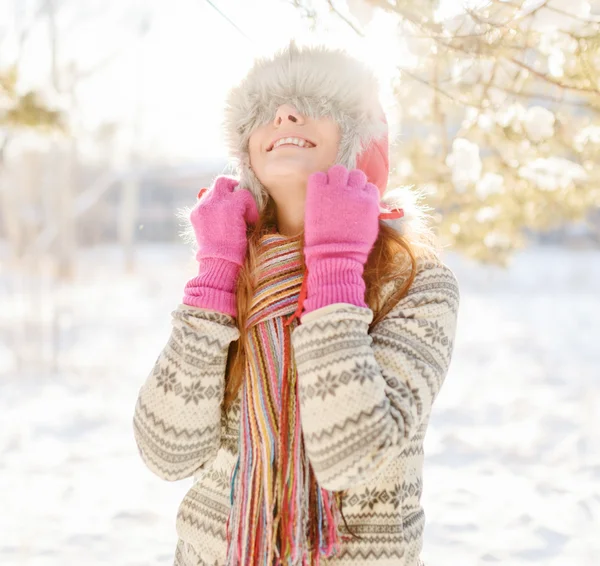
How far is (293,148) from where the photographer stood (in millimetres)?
1278

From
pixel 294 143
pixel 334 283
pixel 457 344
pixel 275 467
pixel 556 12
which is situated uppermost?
pixel 457 344

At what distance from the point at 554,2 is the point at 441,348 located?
80 cm

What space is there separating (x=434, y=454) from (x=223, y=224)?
366cm

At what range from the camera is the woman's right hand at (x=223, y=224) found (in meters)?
1.24

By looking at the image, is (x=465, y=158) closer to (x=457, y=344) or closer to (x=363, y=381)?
(x=363, y=381)

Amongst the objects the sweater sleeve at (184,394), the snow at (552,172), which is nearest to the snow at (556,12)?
the sweater sleeve at (184,394)

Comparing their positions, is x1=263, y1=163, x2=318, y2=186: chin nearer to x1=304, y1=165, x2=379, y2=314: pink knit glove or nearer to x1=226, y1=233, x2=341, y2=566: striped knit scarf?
x1=304, y1=165, x2=379, y2=314: pink knit glove

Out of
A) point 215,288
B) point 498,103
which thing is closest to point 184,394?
point 215,288

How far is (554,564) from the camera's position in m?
2.92

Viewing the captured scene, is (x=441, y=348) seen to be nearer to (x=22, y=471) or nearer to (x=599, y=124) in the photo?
(x=599, y=124)

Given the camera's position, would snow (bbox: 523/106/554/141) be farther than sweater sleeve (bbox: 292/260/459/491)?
Yes

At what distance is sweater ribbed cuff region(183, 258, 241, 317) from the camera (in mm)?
1175

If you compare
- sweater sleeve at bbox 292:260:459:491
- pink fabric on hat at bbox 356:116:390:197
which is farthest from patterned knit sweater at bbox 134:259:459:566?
pink fabric on hat at bbox 356:116:390:197

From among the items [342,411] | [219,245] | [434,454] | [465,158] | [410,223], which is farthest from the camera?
[434,454]
